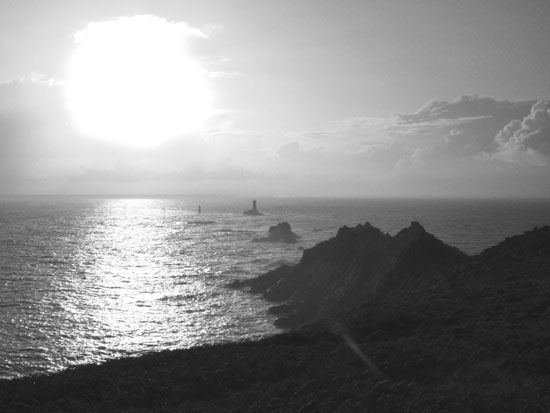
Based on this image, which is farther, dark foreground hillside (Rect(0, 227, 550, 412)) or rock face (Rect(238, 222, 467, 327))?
rock face (Rect(238, 222, 467, 327))

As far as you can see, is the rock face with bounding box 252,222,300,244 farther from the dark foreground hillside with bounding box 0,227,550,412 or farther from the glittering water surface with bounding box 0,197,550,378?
the dark foreground hillside with bounding box 0,227,550,412

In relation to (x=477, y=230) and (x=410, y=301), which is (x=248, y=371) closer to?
(x=410, y=301)

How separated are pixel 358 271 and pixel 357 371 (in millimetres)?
28533

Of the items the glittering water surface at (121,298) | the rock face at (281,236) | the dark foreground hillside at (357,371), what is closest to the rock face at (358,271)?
the glittering water surface at (121,298)

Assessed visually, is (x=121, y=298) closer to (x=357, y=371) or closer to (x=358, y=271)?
(x=358, y=271)

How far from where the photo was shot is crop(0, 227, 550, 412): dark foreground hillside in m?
13.1

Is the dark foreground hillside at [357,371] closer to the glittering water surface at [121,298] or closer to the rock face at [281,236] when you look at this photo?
the glittering water surface at [121,298]

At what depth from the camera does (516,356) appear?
1570 cm

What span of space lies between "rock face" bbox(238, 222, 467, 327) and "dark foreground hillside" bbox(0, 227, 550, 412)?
14.0 meters

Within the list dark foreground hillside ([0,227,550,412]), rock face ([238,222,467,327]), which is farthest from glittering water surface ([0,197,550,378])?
dark foreground hillside ([0,227,550,412])

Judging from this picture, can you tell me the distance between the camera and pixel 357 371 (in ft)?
51.4

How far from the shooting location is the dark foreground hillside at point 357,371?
13.1m

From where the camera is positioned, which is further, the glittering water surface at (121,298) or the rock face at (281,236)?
the rock face at (281,236)

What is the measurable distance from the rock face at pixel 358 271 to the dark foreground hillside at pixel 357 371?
550 inches
